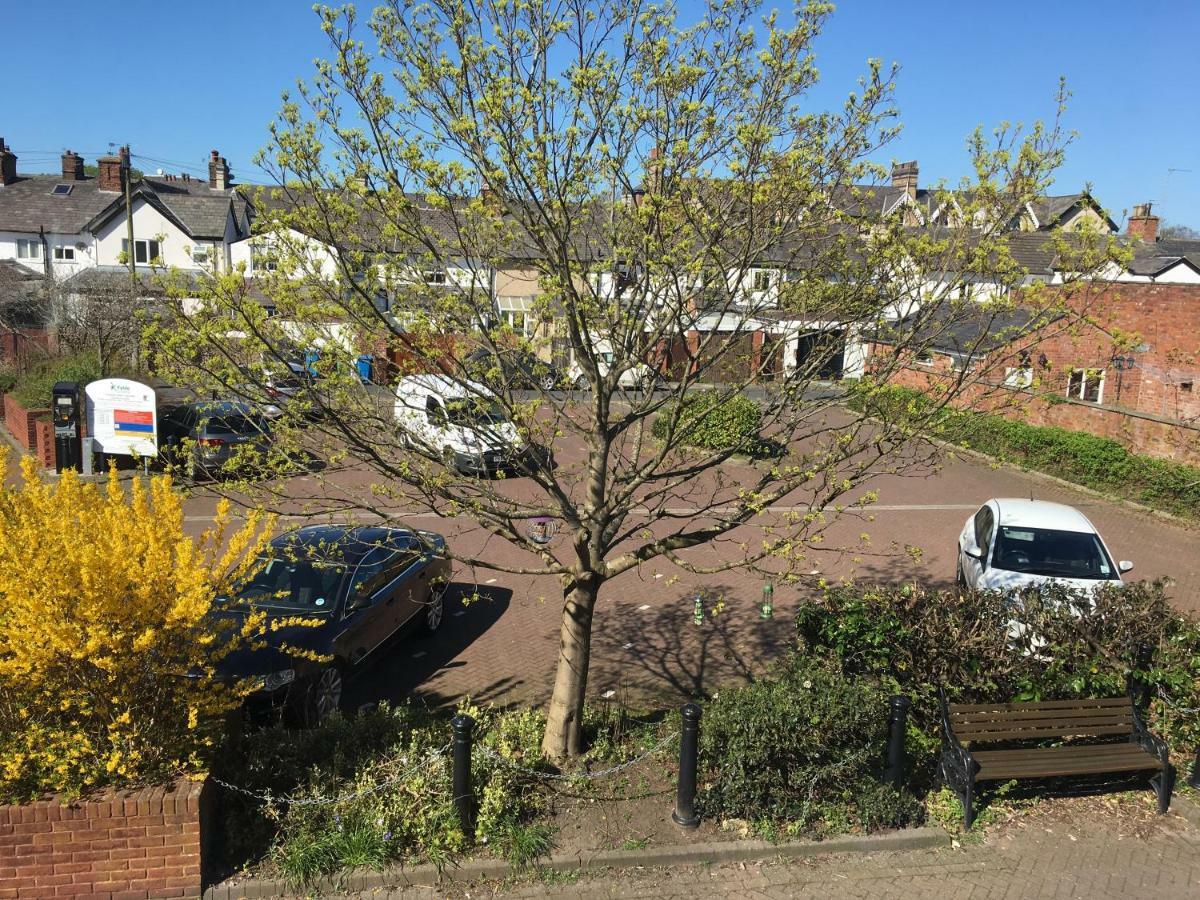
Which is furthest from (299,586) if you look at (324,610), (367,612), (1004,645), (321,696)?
(1004,645)

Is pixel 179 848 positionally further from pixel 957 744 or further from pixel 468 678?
pixel 957 744

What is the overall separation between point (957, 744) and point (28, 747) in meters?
6.23

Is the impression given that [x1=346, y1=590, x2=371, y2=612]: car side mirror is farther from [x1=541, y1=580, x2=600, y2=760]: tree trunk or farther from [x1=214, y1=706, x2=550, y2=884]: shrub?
[x1=541, y1=580, x2=600, y2=760]: tree trunk

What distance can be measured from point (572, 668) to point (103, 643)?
3242mm

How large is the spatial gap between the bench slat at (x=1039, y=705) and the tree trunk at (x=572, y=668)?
9.28ft

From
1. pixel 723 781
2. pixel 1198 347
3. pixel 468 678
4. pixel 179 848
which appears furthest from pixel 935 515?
pixel 179 848

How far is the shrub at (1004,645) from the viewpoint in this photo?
301 inches

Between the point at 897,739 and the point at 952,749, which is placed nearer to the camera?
the point at 897,739

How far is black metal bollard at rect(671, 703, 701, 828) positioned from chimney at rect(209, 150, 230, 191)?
191 feet

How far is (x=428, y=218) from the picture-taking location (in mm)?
7070

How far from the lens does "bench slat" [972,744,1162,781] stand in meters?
6.85

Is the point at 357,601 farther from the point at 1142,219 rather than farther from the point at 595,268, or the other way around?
the point at 1142,219

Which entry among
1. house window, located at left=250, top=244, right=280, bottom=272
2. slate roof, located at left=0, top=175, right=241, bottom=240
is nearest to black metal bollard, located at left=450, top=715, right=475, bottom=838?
house window, located at left=250, top=244, right=280, bottom=272

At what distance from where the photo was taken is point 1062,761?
702 centimetres
